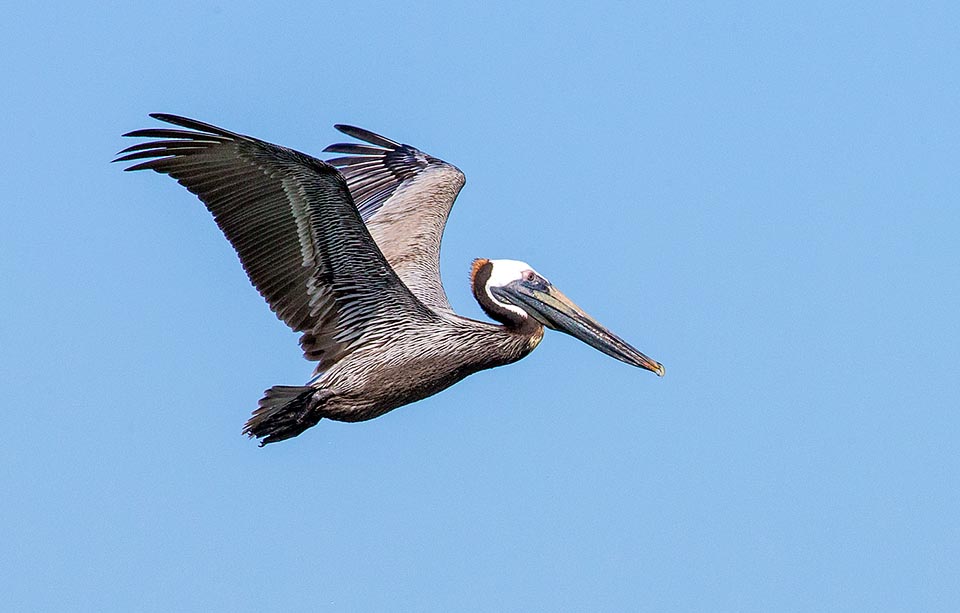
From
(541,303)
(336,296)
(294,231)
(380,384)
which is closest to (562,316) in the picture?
(541,303)

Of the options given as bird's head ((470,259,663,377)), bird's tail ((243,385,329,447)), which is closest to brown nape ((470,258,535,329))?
bird's head ((470,259,663,377))

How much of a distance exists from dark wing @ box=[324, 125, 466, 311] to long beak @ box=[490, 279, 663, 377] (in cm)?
61

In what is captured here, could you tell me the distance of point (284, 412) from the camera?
10812 mm

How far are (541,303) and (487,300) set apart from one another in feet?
1.32

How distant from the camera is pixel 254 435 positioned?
10789mm

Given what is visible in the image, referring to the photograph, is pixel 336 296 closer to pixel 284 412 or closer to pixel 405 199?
pixel 284 412

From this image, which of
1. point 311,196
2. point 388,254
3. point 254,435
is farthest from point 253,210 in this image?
point 388,254

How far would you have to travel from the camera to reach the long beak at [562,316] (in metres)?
11.7

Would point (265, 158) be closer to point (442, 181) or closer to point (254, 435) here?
point (254, 435)

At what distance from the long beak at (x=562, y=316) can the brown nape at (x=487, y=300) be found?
0.32 ft

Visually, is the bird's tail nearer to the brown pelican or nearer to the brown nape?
the brown pelican

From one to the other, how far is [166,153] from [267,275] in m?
1.16

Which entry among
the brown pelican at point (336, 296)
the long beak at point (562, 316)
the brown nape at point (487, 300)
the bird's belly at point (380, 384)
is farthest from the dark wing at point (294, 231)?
the long beak at point (562, 316)

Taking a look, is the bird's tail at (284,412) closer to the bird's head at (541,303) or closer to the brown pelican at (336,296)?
the brown pelican at (336,296)
